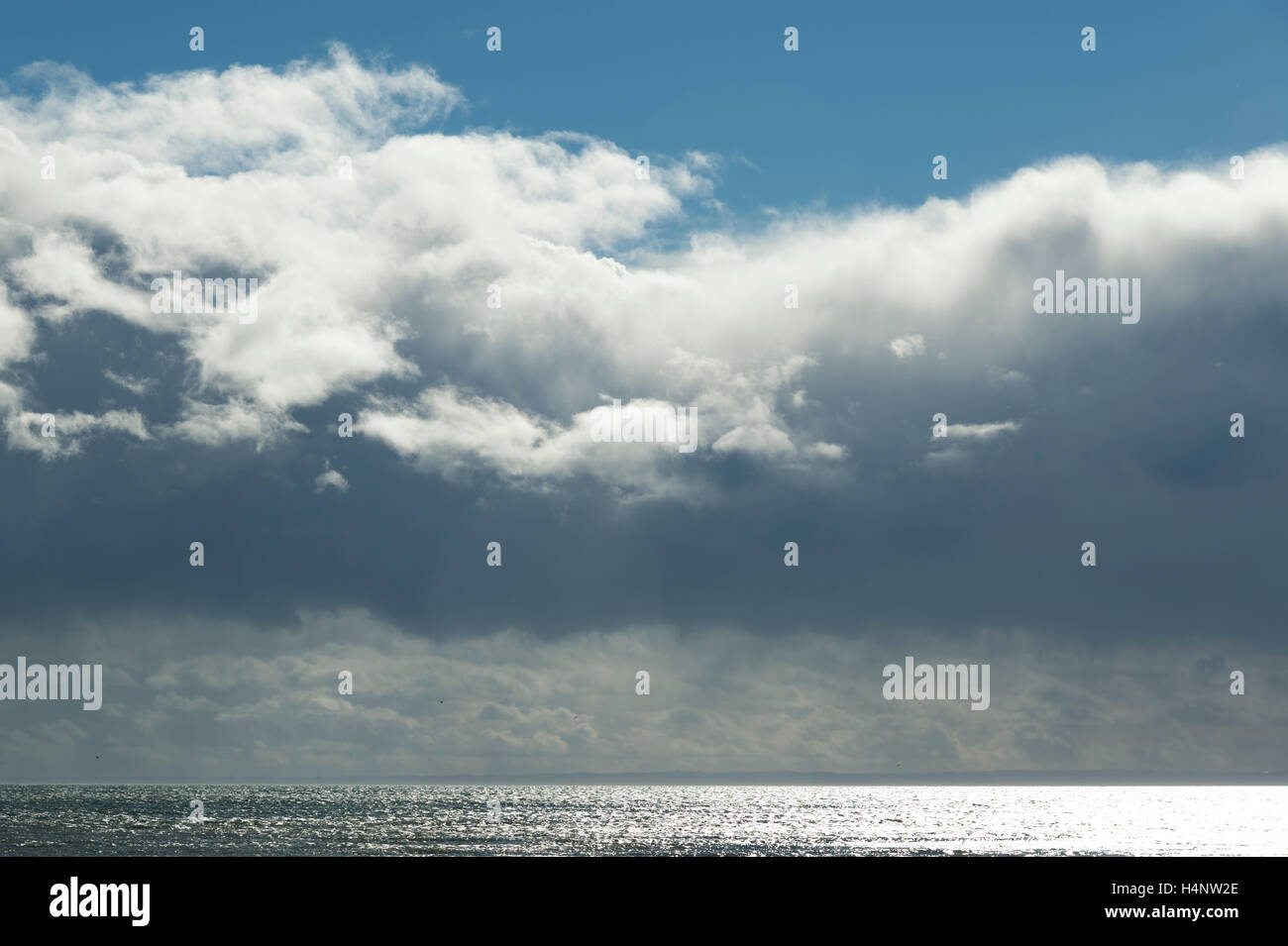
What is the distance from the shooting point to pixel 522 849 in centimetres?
9781

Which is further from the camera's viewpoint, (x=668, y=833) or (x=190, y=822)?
(x=190, y=822)
